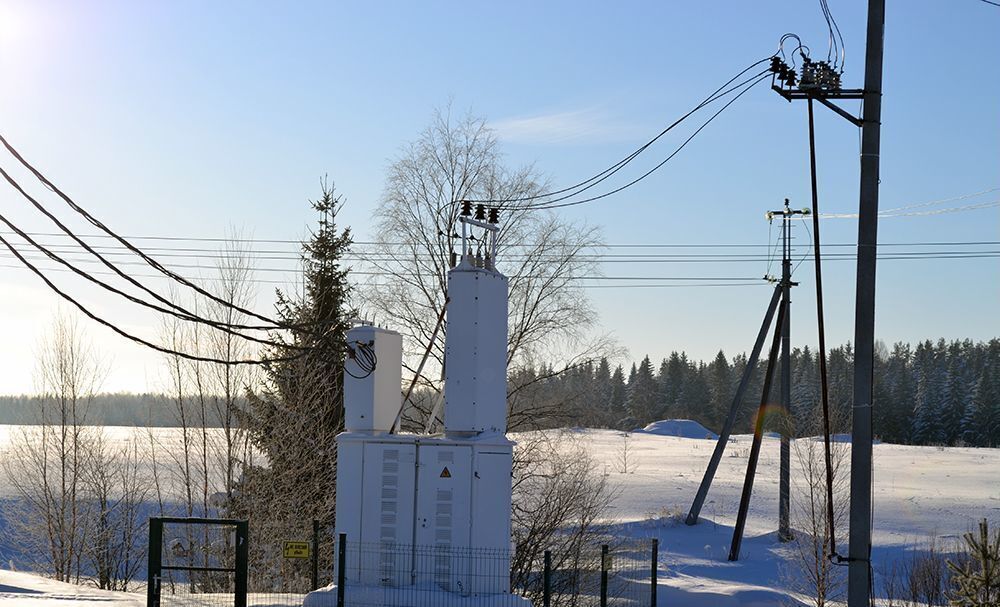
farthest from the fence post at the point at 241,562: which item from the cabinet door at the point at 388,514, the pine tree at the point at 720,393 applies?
the pine tree at the point at 720,393

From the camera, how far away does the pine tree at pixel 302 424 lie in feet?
96.3

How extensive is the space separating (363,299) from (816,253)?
20.1 meters

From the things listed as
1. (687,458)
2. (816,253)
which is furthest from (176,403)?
(687,458)

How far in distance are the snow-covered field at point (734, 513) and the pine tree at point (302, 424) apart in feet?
27.2

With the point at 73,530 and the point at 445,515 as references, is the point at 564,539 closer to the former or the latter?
the point at 445,515

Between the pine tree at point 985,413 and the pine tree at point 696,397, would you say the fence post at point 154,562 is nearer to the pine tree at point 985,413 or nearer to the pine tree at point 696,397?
the pine tree at point 985,413

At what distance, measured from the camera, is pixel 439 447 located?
639 inches

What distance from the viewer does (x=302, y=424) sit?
29969 mm

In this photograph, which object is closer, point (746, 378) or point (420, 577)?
point (420, 577)

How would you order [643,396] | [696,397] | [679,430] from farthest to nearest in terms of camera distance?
[643,396] → [696,397] → [679,430]

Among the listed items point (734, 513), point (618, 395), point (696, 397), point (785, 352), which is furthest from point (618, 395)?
point (785, 352)

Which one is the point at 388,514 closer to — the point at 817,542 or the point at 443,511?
the point at 443,511

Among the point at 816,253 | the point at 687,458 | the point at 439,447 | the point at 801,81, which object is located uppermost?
the point at 801,81

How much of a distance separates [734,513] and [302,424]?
70.3ft
